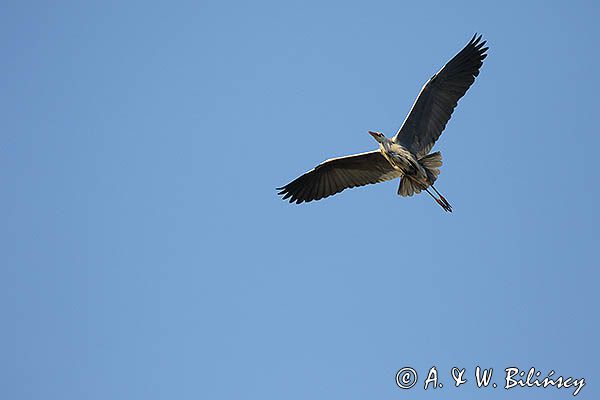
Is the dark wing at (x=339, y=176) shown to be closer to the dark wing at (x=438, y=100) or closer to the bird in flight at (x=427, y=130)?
the bird in flight at (x=427, y=130)

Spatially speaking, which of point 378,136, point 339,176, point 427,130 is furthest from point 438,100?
point 339,176

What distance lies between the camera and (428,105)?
50.7 ft

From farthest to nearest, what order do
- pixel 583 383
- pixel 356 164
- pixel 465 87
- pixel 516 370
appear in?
pixel 356 164 < pixel 465 87 < pixel 516 370 < pixel 583 383

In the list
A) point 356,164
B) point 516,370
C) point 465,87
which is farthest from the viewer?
point 356,164

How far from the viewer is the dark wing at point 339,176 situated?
648 inches

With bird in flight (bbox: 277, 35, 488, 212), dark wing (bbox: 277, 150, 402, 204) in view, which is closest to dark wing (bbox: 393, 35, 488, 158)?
bird in flight (bbox: 277, 35, 488, 212)

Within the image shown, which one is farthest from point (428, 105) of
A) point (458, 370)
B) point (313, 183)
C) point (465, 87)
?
point (458, 370)

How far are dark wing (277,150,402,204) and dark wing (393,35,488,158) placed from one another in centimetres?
79

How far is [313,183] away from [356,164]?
115 centimetres

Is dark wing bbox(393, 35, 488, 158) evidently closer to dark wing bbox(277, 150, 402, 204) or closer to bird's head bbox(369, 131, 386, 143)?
bird's head bbox(369, 131, 386, 143)

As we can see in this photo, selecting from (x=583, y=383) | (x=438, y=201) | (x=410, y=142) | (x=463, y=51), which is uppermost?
(x=463, y=51)

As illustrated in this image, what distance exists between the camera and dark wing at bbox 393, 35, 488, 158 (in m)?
15.3

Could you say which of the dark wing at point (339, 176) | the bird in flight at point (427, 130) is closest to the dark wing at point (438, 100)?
the bird in flight at point (427, 130)

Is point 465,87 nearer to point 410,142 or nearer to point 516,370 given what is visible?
point 410,142
